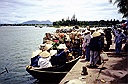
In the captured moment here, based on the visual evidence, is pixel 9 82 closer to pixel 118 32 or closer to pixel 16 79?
pixel 16 79

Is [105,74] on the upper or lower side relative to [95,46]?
lower

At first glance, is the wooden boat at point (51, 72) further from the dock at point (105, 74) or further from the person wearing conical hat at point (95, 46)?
the person wearing conical hat at point (95, 46)

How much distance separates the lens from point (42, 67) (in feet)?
35.3

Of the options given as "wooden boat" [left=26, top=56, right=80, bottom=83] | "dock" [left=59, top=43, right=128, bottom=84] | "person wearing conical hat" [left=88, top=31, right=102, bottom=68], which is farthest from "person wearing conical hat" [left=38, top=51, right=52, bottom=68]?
"person wearing conical hat" [left=88, top=31, right=102, bottom=68]

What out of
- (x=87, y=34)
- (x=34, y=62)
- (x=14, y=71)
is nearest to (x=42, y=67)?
(x=34, y=62)

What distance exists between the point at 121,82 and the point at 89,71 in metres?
2.12

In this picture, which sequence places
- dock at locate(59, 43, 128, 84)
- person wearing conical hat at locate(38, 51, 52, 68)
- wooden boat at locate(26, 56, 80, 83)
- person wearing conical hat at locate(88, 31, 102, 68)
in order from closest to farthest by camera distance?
dock at locate(59, 43, 128, 84) < person wearing conical hat at locate(88, 31, 102, 68) < person wearing conical hat at locate(38, 51, 52, 68) < wooden boat at locate(26, 56, 80, 83)

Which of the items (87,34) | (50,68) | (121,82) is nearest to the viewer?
(121,82)

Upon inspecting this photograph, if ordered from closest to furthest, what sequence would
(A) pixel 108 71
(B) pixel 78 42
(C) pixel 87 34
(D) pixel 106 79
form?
1. (D) pixel 106 79
2. (A) pixel 108 71
3. (C) pixel 87 34
4. (B) pixel 78 42

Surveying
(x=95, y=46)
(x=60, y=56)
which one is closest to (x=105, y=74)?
(x=95, y=46)

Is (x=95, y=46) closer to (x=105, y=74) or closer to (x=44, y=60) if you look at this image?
(x=105, y=74)

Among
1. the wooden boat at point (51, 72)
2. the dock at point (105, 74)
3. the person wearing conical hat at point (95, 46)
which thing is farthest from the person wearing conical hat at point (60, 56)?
the person wearing conical hat at point (95, 46)

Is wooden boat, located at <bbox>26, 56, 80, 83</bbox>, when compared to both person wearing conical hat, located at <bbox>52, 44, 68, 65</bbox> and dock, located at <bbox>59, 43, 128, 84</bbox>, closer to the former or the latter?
person wearing conical hat, located at <bbox>52, 44, 68, 65</bbox>

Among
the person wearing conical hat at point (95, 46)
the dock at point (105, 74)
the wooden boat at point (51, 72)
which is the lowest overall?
Result: the wooden boat at point (51, 72)
